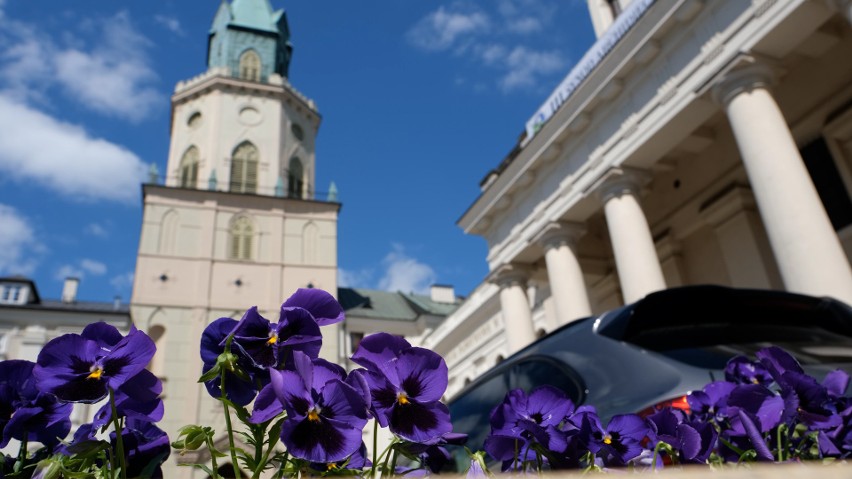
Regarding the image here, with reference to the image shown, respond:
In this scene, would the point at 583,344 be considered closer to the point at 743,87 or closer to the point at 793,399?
the point at 793,399

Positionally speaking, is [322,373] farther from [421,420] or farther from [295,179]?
[295,179]

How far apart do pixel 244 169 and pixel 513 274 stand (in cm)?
2645

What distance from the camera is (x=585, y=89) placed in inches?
539

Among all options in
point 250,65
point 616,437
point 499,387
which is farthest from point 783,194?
point 250,65

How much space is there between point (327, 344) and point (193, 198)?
11.8 m

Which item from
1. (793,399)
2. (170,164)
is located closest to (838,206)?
(793,399)

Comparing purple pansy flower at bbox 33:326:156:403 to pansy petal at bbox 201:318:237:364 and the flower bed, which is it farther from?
pansy petal at bbox 201:318:237:364

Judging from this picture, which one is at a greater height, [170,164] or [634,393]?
[170,164]

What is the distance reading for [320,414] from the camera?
981 millimetres

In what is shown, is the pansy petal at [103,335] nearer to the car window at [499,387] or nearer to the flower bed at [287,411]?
the flower bed at [287,411]

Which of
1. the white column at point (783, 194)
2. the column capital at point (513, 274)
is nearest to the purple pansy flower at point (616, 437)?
the white column at point (783, 194)

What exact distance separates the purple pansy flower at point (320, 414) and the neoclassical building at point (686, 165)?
9138 mm

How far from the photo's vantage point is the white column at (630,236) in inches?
470

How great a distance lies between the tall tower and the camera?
32.4 metres
